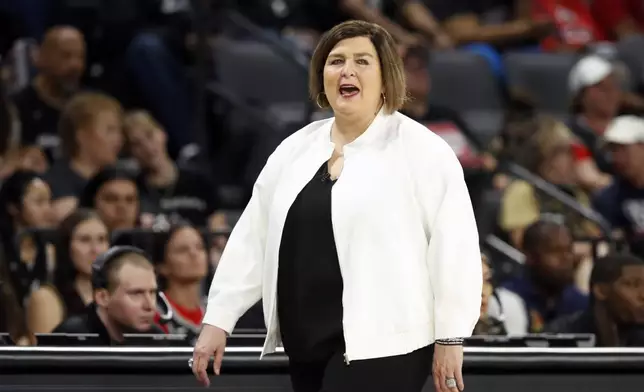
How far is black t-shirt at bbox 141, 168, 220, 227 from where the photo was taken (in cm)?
640

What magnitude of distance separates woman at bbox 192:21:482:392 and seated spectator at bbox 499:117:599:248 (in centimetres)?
318

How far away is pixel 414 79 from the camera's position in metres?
7.13

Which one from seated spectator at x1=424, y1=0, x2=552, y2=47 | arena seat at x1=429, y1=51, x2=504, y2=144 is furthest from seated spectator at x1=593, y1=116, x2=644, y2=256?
seated spectator at x1=424, y1=0, x2=552, y2=47

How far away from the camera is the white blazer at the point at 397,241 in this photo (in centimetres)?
315

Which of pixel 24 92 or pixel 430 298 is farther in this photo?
pixel 24 92

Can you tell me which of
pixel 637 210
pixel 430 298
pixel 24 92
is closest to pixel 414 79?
pixel 637 210

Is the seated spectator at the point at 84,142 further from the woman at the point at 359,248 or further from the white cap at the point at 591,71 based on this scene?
the woman at the point at 359,248

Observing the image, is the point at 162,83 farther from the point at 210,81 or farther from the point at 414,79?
the point at 414,79

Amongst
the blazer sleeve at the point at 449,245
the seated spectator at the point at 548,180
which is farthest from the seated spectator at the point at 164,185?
the blazer sleeve at the point at 449,245

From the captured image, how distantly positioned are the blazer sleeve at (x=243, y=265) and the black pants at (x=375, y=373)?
0.25m

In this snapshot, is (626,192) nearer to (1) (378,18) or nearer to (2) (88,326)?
(1) (378,18)

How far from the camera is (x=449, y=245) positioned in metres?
3.14

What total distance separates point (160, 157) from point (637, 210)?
7.65ft

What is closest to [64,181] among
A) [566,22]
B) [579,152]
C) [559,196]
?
[559,196]
